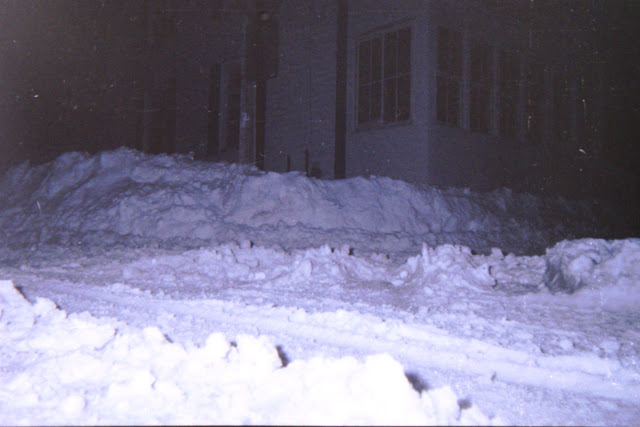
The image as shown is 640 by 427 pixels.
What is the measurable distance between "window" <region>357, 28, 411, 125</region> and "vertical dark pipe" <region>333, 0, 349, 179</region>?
14.0 inches

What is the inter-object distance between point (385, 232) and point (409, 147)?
271 centimetres

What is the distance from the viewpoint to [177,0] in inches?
639

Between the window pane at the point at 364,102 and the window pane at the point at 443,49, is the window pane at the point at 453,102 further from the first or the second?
the window pane at the point at 364,102

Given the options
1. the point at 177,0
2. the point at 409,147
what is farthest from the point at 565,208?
the point at 177,0

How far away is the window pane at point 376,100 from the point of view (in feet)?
34.1

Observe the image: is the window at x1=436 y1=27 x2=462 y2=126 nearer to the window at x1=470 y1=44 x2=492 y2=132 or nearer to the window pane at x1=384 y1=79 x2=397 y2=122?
the window at x1=470 y1=44 x2=492 y2=132

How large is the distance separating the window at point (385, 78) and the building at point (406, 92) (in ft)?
0.08

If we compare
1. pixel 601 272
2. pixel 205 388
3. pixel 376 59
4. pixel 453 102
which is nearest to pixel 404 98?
pixel 453 102

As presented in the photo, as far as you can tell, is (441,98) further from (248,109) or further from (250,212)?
(250,212)

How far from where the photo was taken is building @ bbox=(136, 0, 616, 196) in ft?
31.5

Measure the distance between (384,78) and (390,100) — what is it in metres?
0.51

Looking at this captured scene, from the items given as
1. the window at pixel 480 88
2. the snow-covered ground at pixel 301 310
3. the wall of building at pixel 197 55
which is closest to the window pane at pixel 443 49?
the window at pixel 480 88

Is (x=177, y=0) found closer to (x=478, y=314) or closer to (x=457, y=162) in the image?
(x=457, y=162)

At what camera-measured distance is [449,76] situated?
32.6 ft
